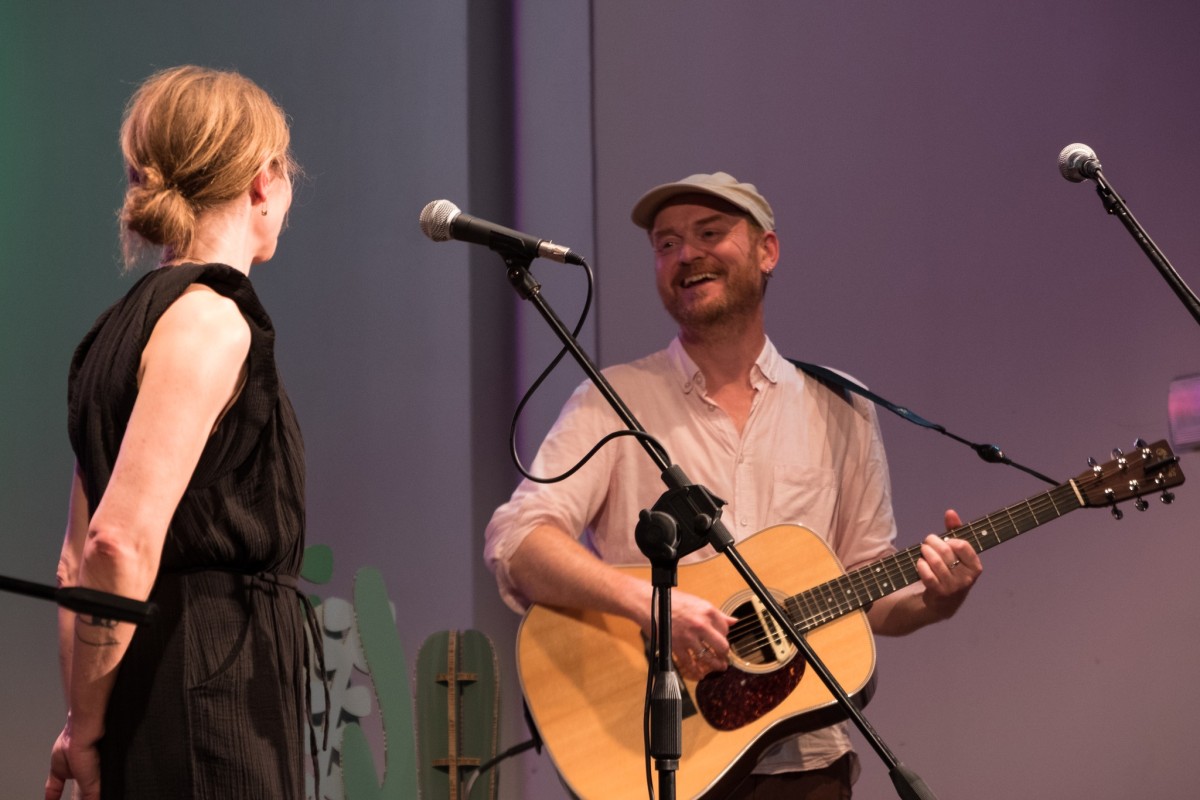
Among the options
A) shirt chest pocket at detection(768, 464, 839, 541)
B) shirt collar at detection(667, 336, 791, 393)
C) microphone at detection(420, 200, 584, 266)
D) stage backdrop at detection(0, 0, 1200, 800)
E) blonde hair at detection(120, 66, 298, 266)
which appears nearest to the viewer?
blonde hair at detection(120, 66, 298, 266)

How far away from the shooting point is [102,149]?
391 cm

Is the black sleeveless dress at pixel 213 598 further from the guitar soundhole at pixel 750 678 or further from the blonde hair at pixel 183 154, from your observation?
the guitar soundhole at pixel 750 678

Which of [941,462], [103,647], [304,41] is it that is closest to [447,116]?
[304,41]

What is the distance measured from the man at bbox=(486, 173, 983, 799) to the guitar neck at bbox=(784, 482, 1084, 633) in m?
0.06

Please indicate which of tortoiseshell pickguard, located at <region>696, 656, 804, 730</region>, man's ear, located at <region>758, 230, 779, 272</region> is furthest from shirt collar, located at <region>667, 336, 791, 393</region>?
tortoiseshell pickguard, located at <region>696, 656, 804, 730</region>

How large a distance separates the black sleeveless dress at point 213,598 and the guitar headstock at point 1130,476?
1.87 m

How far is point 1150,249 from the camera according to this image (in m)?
2.49

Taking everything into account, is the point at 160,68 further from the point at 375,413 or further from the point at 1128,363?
the point at 1128,363

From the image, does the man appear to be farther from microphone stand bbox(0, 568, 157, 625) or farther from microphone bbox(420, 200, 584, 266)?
microphone stand bbox(0, 568, 157, 625)

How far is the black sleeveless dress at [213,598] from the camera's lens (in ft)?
5.44

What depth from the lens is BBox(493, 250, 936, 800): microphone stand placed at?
1.87m

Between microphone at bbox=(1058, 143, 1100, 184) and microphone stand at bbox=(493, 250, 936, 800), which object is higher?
microphone at bbox=(1058, 143, 1100, 184)

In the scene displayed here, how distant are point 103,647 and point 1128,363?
3173mm

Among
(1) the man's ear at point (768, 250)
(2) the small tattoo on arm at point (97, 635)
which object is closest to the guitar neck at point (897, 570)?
(1) the man's ear at point (768, 250)
